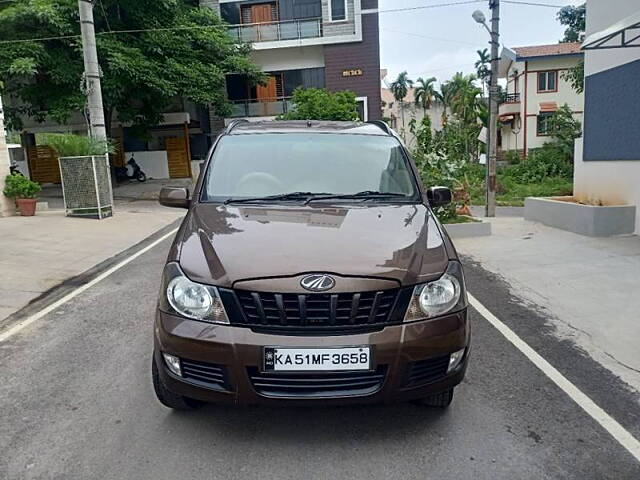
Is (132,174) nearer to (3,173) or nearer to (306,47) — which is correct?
(306,47)

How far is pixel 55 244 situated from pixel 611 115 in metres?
10.6

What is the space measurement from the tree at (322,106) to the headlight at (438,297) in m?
19.3

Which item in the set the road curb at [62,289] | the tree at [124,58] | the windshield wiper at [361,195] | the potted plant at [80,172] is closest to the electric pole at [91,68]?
the potted plant at [80,172]

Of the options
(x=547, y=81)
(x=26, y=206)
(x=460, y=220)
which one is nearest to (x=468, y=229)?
(x=460, y=220)

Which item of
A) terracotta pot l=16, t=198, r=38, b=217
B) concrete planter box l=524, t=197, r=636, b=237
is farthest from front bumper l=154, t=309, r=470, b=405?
terracotta pot l=16, t=198, r=38, b=217

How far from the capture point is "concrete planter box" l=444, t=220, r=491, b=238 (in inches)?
400

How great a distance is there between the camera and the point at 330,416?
3.27 metres

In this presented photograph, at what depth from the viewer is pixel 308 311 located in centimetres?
272

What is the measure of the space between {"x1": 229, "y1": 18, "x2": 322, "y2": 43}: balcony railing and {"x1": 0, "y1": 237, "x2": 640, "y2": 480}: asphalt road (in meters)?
24.8

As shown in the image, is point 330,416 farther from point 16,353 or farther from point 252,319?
point 16,353

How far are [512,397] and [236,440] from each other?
1817 mm

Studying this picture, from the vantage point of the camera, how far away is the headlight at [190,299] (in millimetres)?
2764

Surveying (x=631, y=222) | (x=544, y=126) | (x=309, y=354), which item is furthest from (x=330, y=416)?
(x=544, y=126)

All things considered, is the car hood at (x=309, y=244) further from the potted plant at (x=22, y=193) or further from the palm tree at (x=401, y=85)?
the palm tree at (x=401, y=85)
